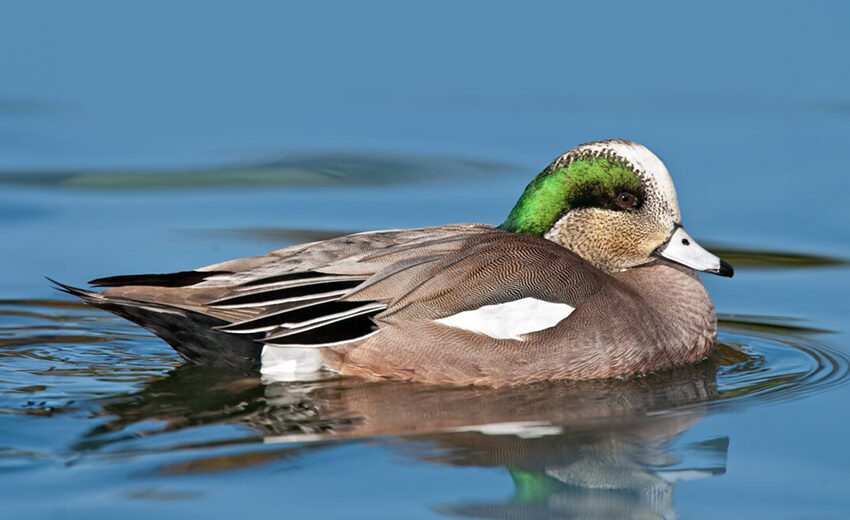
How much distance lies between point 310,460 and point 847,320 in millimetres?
3514

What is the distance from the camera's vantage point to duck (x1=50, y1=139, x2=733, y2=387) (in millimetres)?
7035

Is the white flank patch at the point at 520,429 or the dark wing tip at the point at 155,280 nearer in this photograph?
the white flank patch at the point at 520,429

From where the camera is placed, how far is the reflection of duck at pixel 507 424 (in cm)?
583

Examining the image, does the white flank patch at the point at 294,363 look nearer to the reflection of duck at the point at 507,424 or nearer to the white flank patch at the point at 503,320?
the reflection of duck at the point at 507,424

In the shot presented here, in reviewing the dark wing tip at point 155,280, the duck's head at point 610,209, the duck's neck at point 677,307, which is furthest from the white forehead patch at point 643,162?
the dark wing tip at point 155,280

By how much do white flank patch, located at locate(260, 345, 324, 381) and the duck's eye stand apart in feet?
5.51

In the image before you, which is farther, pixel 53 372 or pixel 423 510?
pixel 53 372

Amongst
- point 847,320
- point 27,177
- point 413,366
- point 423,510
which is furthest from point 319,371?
point 27,177

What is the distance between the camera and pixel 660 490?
19.0 ft

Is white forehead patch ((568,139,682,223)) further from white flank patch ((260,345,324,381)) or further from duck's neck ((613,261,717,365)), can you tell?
white flank patch ((260,345,324,381))

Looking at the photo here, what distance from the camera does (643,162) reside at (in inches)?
299

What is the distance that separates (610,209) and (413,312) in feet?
4.03

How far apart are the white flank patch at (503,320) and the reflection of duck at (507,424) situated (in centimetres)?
26

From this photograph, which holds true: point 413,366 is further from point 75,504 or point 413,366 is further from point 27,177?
point 27,177
